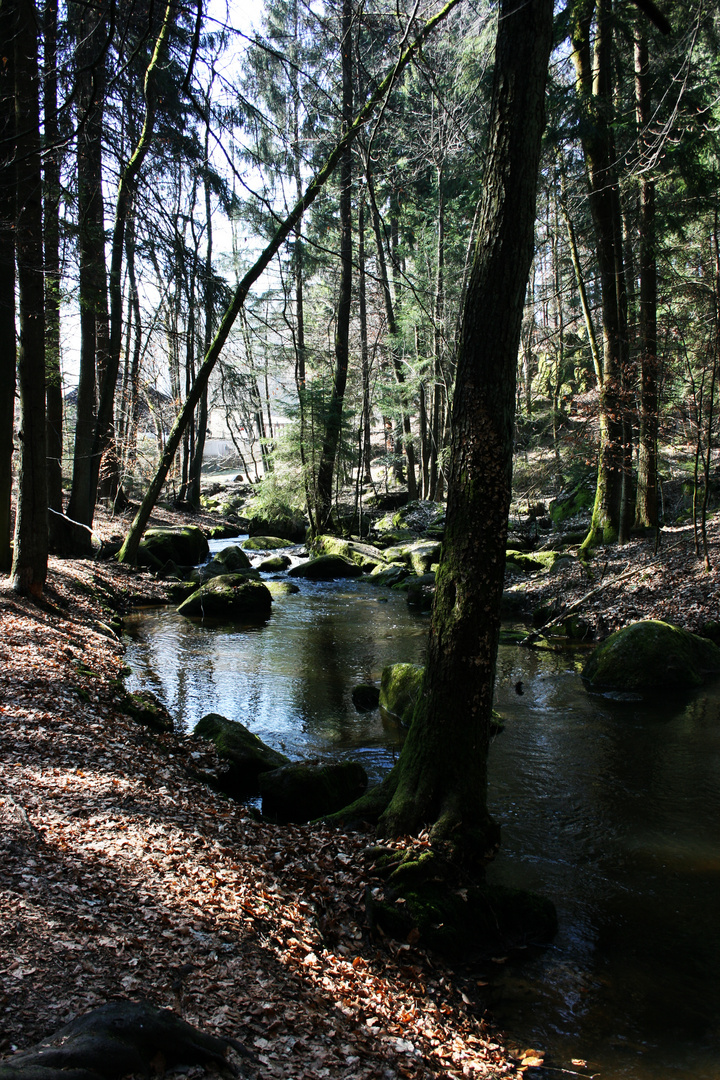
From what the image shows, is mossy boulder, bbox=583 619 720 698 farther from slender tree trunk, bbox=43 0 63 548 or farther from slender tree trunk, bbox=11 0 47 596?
slender tree trunk, bbox=43 0 63 548

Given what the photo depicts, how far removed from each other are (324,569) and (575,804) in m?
13.1

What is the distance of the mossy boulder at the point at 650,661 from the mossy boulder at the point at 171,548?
428 inches

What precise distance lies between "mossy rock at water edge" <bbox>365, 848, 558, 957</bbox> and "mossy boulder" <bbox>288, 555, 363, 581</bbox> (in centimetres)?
1432

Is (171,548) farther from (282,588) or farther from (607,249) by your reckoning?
(607,249)

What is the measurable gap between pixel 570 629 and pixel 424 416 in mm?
14516

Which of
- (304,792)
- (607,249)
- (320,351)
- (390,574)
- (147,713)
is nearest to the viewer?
(304,792)

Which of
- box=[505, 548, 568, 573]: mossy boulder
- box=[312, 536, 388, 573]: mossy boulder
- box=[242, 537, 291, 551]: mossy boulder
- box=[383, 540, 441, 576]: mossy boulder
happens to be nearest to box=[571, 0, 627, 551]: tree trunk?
box=[505, 548, 568, 573]: mossy boulder

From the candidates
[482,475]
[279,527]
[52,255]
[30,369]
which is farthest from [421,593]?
[279,527]

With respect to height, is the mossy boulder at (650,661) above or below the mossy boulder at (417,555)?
below

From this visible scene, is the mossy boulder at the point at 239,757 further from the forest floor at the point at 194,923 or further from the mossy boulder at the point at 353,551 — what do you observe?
the mossy boulder at the point at 353,551

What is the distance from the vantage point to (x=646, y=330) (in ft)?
42.9

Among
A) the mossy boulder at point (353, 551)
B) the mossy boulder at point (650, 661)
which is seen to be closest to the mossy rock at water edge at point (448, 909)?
the mossy boulder at point (650, 661)

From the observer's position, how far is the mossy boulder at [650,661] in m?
8.86

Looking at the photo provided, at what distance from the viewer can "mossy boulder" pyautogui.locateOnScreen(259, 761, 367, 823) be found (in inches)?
219
